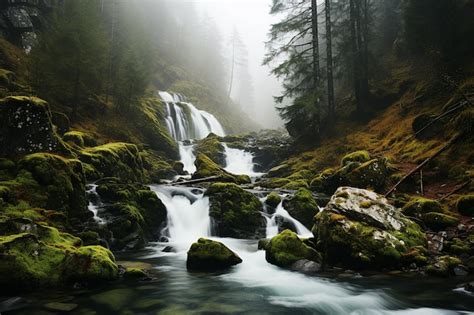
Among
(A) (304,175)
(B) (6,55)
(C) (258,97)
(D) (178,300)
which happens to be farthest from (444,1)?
(C) (258,97)

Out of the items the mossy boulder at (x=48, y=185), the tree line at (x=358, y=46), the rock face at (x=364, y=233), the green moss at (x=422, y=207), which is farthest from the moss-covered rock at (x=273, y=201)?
the tree line at (x=358, y=46)

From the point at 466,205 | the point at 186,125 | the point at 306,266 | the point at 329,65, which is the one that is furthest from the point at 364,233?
the point at 186,125

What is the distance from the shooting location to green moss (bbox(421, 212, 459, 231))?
9084 millimetres

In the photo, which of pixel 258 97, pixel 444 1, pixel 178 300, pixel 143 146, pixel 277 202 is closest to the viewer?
pixel 178 300

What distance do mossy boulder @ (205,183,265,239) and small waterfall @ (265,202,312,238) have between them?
0.95 feet

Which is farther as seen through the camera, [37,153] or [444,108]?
[444,108]

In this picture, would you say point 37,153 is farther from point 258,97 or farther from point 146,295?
point 258,97

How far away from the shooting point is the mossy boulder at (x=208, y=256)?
8.80 meters

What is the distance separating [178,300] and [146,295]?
2.25 feet

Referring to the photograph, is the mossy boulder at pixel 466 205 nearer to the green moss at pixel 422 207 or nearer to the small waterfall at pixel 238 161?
the green moss at pixel 422 207

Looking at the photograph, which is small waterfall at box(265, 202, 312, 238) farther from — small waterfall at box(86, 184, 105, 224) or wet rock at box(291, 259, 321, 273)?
small waterfall at box(86, 184, 105, 224)

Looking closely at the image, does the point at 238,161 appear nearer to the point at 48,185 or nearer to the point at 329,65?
the point at 329,65

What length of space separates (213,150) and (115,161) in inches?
550

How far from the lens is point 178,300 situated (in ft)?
21.9
